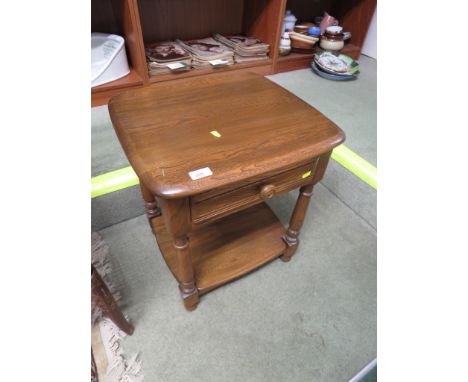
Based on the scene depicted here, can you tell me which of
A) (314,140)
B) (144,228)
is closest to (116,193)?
(144,228)

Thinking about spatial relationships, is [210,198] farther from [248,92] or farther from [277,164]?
[248,92]

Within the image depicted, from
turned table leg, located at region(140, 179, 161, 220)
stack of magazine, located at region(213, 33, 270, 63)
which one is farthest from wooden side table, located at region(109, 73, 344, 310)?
stack of magazine, located at region(213, 33, 270, 63)

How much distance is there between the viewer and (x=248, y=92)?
0.72 m

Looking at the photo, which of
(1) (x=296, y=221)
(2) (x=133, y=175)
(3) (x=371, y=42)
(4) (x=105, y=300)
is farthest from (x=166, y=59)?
(3) (x=371, y=42)

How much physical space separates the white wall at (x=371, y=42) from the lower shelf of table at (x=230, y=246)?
1645 mm

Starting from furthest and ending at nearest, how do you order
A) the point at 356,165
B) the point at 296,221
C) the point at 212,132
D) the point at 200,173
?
the point at 356,165
the point at 296,221
the point at 212,132
the point at 200,173

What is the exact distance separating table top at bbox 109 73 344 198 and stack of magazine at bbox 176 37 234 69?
2.45 ft

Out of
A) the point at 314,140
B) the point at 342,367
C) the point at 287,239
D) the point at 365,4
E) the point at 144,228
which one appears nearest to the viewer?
the point at 314,140

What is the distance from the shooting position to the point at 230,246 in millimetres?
856

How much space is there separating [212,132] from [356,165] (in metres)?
0.68

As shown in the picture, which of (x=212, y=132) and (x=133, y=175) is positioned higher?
(x=212, y=132)

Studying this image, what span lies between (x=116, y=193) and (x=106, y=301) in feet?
1.34

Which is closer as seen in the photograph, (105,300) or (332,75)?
(105,300)

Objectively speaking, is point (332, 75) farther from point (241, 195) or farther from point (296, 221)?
point (241, 195)
